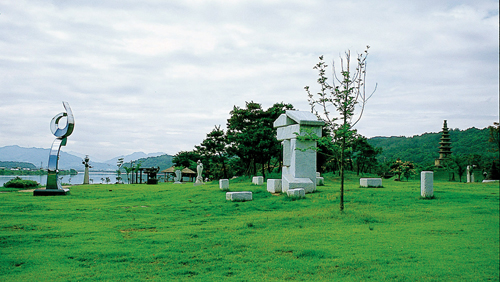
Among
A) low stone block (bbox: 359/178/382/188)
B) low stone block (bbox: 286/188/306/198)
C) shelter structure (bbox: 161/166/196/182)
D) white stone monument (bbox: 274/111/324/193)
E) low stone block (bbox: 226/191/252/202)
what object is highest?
white stone monument (bbox: 274/111/324/193)

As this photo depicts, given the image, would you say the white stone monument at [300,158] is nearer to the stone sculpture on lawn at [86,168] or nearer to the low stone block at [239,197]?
the low stone block at [239,197]

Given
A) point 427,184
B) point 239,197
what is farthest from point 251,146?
point 427,184

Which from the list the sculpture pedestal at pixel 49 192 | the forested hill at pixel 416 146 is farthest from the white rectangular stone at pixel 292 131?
the forested hill at pixel 416 146

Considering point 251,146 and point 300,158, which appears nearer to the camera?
point 300,158

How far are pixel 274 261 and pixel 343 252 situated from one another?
1445 mm

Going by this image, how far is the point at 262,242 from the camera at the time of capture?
8.00 meters

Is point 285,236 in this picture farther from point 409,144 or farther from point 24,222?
point 409,144

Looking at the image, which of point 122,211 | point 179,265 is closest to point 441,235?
point 179,265

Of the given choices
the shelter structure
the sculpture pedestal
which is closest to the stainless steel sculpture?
the sculpture pedestal

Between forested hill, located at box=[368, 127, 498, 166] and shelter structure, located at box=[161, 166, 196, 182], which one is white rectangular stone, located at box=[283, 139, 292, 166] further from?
forested hill, located at box=[368, 127, 498, 166]

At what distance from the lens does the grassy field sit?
5.81 metres

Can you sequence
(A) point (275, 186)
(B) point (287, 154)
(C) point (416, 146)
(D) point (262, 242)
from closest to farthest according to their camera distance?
(D) point (262, 242) → (A) point (275, 186) → (B) point (287, 154) → (C) point (416, 146)

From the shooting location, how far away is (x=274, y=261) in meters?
6.45

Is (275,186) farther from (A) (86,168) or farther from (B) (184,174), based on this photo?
(B) (184,174)
